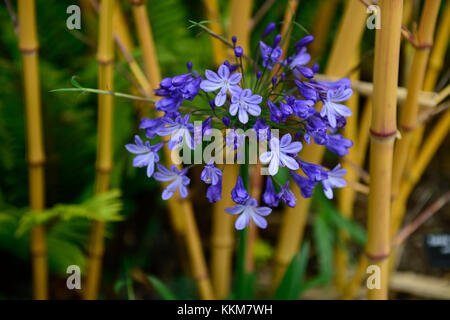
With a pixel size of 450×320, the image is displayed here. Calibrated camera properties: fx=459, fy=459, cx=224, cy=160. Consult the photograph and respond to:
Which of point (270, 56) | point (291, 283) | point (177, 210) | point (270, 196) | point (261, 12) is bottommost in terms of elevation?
point (291, 283)

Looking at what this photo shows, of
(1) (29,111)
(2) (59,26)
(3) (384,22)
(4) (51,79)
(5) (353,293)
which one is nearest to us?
(3) (384,22)

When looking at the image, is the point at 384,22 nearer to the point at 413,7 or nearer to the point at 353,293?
the point at 413,7

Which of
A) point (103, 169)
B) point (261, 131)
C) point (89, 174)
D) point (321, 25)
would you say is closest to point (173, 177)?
point (261, 131)

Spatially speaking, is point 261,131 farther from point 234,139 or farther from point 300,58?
point 300,58

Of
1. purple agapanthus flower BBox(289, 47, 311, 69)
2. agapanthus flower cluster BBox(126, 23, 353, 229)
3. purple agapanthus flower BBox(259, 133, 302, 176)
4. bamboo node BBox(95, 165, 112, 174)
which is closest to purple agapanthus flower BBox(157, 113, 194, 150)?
agapanthus flower cluster BBox(126, 23, 353, 229)

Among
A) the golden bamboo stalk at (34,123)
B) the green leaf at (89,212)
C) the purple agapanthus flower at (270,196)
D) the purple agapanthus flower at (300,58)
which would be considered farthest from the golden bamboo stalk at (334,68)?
the golden bamboo stalk at (34,123)

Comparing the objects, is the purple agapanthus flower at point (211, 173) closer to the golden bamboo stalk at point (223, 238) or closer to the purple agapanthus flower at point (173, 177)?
the purple agapanthus flower at point (173, 177)
